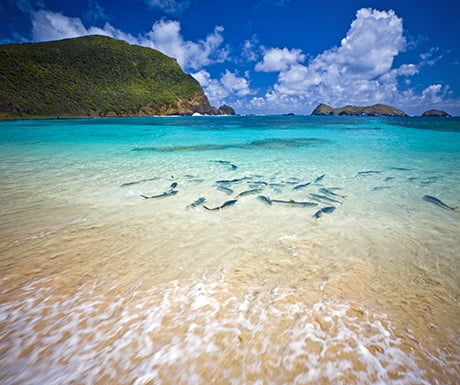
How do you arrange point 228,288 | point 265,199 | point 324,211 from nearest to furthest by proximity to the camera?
point 228,288 < point 324,211 < point 265,199

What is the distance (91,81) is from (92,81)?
38cm

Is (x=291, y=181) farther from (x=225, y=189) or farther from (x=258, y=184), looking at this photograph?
(x=225, y=189)

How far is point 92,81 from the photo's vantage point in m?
76.6

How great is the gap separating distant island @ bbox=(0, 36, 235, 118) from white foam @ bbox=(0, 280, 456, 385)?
75.0 metres

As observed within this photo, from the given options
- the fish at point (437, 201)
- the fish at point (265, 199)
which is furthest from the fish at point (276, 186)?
the fish at point (437, 201)

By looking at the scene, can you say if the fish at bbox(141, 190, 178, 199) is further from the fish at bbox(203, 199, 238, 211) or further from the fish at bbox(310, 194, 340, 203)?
the fish at bbox(310, 194, 340, 203)

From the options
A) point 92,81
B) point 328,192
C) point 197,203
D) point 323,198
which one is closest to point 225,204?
point 197,203

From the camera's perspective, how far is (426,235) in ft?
13.4

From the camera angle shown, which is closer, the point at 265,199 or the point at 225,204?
the point at 225,204

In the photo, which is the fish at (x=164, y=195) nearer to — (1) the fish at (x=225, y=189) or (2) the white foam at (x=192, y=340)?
(1) the fish at (x=225, y=189)

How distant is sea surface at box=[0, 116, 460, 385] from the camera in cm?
187

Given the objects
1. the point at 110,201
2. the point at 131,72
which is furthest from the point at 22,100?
the point at 110,201

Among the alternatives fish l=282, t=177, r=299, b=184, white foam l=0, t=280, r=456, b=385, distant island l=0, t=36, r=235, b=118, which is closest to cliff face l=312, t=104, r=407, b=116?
distant island l=0, t=36, r=235, b=118

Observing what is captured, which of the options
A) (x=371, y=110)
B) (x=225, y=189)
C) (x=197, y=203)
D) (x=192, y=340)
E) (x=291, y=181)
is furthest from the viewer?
(x=371, y=110)
